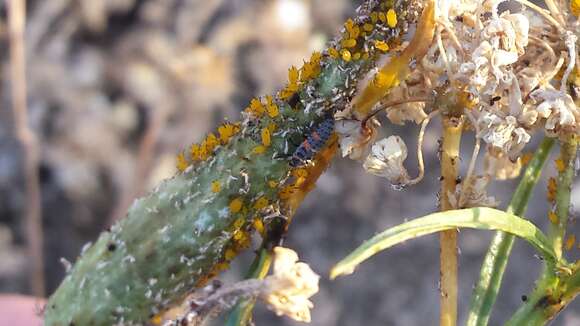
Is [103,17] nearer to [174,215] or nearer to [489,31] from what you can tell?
[174,215]

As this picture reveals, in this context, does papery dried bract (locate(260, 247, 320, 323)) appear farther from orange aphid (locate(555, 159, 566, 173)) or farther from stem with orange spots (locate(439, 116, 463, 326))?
orange aphid (locate(555, 159, 566, 173))

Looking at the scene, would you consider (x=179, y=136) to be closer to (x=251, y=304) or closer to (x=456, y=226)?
(x=251, y=304)

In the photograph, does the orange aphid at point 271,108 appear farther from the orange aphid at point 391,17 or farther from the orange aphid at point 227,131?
the orange aphid at point 391,17

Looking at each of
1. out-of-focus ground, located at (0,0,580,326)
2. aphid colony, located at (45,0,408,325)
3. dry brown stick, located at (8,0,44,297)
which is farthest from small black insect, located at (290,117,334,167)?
dry brown stick, located at (8,0,44,297)

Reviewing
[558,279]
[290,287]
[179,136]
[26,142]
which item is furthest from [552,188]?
[26,142]

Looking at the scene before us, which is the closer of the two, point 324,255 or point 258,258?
point 258,258

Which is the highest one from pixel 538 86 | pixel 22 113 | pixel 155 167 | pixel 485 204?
pixel 538 86

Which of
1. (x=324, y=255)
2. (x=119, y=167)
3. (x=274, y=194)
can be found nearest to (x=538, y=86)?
(x=274, y=194)
